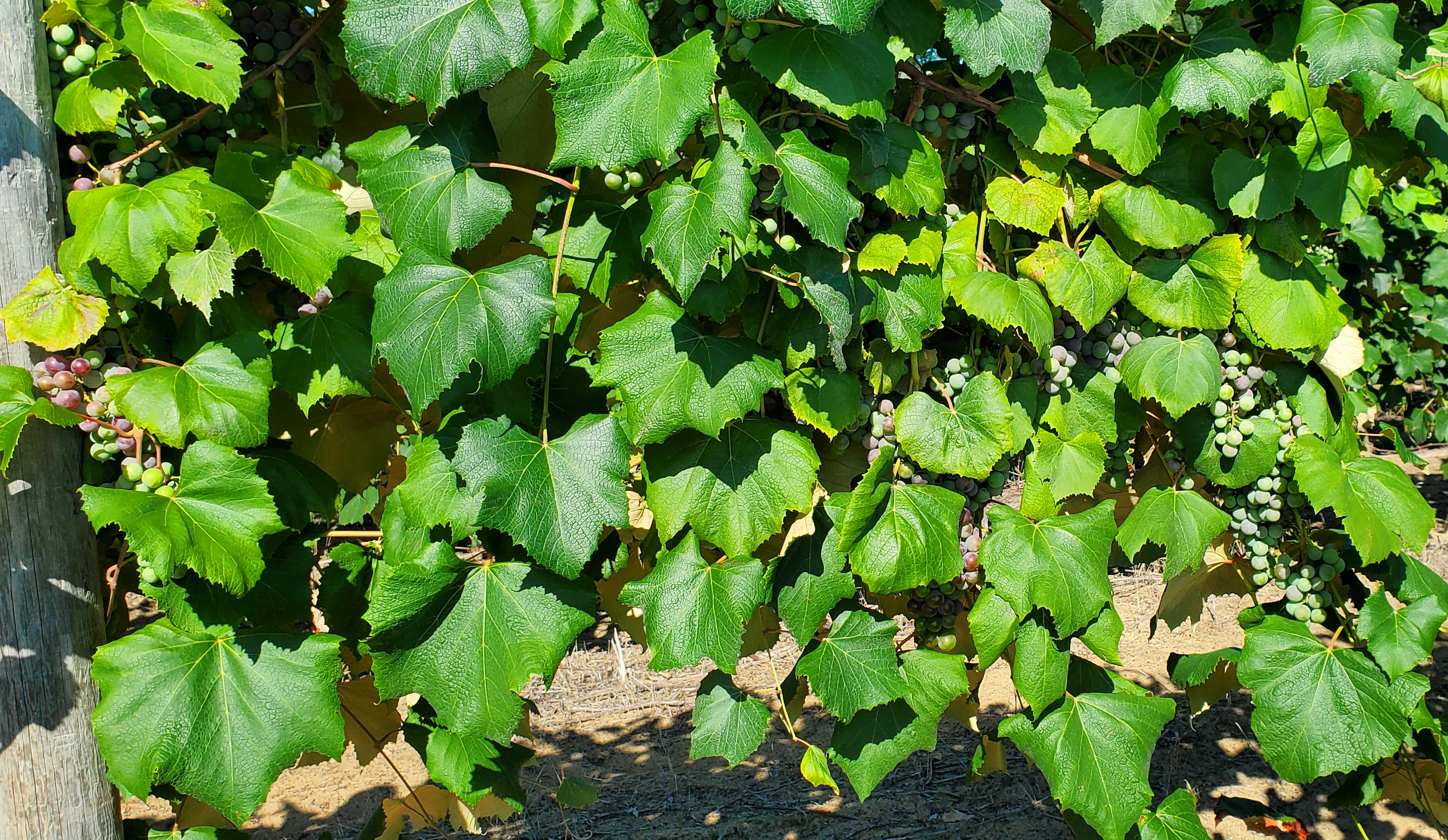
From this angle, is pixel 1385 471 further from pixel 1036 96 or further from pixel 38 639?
pixel 38 639

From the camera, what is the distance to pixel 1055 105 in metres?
1.57

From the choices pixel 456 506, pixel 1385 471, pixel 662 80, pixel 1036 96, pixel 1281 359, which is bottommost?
pixel 1385 471

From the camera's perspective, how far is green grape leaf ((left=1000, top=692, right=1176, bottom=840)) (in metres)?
1.61

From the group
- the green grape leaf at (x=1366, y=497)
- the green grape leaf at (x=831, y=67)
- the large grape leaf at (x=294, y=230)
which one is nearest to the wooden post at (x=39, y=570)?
the large grape leaf at (x=294, y=230)

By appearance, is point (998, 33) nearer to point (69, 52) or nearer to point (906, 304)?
point (906, 304)

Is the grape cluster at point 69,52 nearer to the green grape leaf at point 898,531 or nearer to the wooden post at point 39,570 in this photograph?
the wooden post at point 39,570

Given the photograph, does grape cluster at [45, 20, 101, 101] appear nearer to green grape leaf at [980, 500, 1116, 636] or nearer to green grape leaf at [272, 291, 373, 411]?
green grape leaf at [272, 291, 373, 411]

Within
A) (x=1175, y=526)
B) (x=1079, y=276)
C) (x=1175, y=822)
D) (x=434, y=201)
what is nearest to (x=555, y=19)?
(x=434, y=201)

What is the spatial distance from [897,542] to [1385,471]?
3.19 feet

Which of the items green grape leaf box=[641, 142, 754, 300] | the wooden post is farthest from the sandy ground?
green grape leaf box=[641, 142, 754, 300]

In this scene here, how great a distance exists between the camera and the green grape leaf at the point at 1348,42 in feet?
4.99

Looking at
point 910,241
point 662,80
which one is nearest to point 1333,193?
point 910,241

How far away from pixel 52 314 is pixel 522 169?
659 millimetres

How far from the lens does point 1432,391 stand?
244 inches
